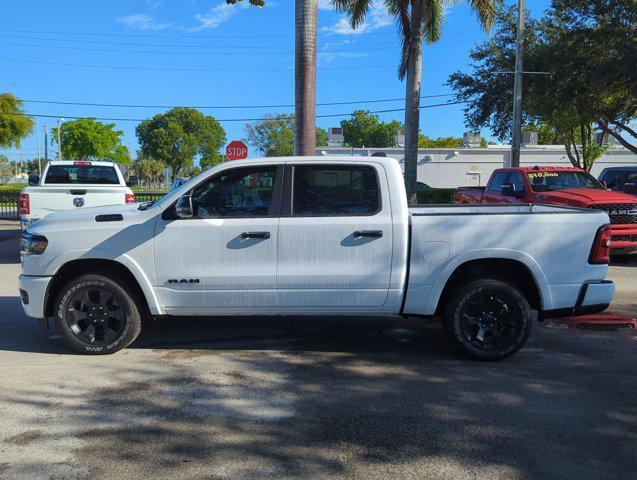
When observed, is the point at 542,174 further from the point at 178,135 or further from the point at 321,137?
the point at 321,137

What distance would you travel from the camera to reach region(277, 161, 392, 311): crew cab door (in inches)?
196

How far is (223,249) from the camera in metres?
5.02

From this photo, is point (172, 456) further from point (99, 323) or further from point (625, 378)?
point (625, 378)

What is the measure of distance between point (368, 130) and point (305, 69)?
73.6 meters

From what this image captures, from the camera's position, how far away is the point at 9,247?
14.3m

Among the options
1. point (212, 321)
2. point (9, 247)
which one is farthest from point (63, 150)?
point (212, 321)

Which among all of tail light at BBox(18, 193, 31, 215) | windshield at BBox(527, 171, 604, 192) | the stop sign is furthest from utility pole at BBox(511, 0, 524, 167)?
tail light at BBox(18, 193, 31, 215)

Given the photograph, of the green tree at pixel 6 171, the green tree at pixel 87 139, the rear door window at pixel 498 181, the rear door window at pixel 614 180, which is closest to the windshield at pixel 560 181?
the rear door window at pixel 498 181

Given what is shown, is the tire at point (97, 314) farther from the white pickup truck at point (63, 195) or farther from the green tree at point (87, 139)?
the green tree at point (87, 139)

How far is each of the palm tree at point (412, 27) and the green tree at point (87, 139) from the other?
43764 millimetres

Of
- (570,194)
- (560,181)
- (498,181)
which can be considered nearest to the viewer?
(570,194)

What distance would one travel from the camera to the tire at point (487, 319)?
5000mm

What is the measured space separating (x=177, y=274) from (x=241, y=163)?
47.0 inches

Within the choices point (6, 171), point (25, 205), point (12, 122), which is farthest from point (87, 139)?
point (6, 171)
